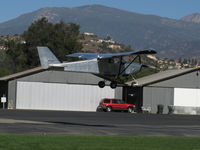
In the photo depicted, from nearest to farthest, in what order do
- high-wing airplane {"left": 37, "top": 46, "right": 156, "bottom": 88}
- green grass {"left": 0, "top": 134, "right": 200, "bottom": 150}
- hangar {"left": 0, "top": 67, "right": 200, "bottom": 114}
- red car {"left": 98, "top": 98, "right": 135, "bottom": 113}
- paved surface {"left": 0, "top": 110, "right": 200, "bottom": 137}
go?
green grass {"left": 0, "top": 134, "right": 200, "bottom": 150} → paved surface {"left": 0, "top": 110, "right": 200, "bottom": 137} → high-wing airplane {"left": 37, "top": 46, "right": 156, "bottom": 88} → red car {"left": 98, "top": 98, "right": 135, "bottom": 113} → hangar {"left": 0, "top": 67, "right": 200, "bottom": 114}

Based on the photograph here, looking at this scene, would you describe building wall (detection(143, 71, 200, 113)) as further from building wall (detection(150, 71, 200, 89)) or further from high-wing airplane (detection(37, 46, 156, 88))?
high-wing airplane (detection(37, 46, 156, 88))

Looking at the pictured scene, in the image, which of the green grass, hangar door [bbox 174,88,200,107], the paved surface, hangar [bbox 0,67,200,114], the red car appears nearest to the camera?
the green grass

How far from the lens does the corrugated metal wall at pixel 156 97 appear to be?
231ft

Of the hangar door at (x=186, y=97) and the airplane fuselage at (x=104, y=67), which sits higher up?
the airplane fuselage at (x=104, y=67)

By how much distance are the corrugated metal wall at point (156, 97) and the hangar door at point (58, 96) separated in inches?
186

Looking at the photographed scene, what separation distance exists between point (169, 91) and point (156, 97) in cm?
205

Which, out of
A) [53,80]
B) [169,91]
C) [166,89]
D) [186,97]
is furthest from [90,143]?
[186,97]

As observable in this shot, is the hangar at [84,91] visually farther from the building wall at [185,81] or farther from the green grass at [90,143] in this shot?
the green grass at [90,143]

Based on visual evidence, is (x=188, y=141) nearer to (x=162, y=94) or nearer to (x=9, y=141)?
(x=9, y=141)

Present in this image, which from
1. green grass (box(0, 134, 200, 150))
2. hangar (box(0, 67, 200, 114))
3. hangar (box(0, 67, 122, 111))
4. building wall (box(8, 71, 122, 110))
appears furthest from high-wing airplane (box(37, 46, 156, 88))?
building wall (box(8, 71, 122, 110))

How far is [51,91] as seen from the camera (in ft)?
224

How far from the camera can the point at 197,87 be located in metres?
72.5

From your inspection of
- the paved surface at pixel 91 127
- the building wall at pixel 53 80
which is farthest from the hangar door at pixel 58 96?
Answer: the paved surface at pixel 91 127

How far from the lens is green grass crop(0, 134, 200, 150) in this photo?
20312 millimetres
